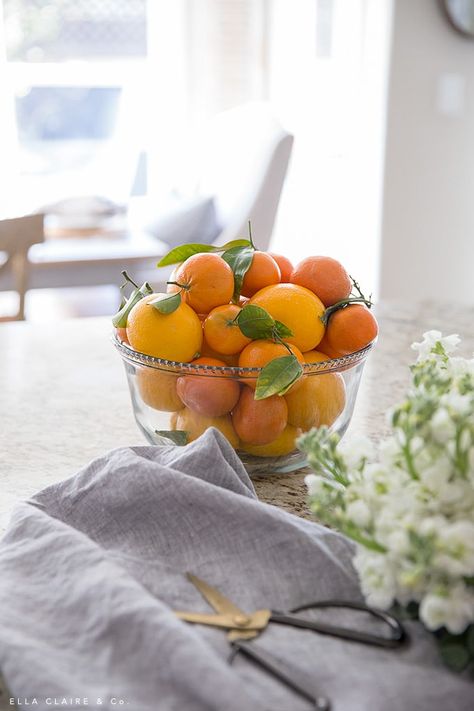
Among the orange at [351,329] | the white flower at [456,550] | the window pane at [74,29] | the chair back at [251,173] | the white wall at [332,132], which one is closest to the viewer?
the white flower at [456,550]

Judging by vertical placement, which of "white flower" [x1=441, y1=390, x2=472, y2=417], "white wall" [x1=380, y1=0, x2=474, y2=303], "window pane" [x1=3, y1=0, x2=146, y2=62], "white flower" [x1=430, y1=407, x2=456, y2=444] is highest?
"window pane" [x1=3, y1=0, x2=146, y2=62]

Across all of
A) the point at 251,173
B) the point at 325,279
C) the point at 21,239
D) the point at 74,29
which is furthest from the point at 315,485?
the point at 74,29

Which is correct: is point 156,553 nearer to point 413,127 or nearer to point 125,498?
point 125,498

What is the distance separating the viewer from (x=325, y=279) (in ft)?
2.42

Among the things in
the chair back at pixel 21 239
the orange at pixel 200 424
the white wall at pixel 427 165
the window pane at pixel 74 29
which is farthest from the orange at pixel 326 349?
the window pane at pixel 74 29

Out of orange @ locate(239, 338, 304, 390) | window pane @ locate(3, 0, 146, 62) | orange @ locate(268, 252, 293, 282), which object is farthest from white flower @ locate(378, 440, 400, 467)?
window pane @ locate(3, 0, 146, 62)

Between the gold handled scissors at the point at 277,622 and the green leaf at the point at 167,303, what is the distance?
249mm

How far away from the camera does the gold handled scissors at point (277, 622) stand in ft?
1.46

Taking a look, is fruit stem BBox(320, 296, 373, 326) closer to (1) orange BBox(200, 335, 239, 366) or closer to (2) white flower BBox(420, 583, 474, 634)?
(1) orange BBox(200, 335, 239, 366)

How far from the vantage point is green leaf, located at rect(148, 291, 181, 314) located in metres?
0.68

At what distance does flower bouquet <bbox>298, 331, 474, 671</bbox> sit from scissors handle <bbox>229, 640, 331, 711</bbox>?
0.06 metres

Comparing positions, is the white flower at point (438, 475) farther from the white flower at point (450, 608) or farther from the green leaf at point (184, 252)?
the green leaf at point (184, 252)

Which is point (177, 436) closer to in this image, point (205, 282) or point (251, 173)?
point (205, 282)

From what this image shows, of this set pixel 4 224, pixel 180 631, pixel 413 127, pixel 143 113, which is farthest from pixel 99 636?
pixel 143 113
